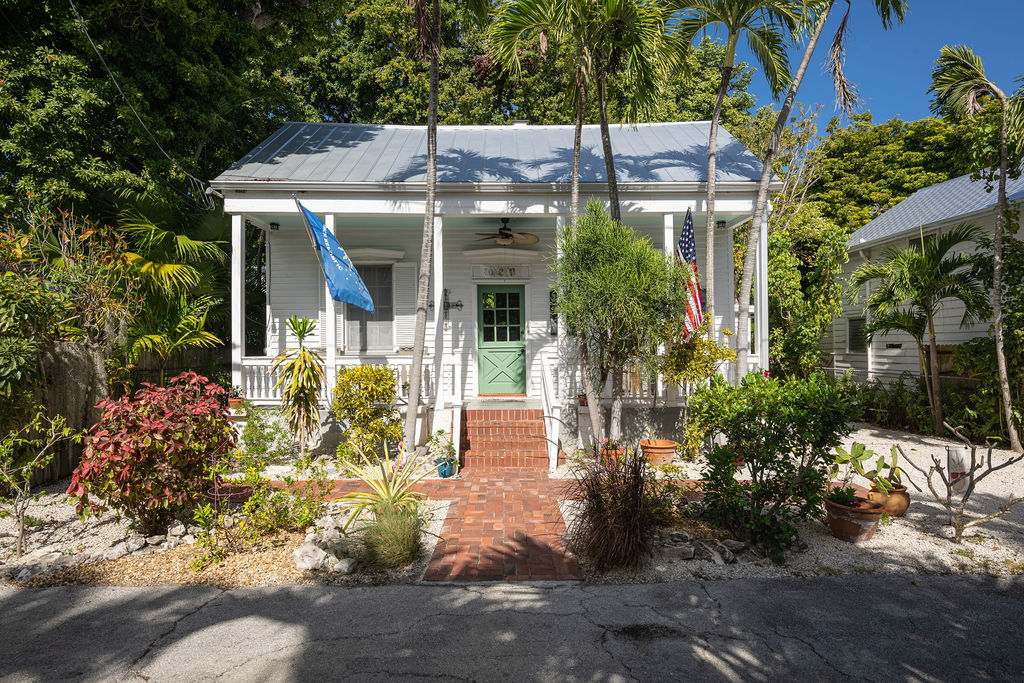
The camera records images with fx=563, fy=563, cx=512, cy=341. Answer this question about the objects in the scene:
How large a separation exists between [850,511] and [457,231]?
8.19 m

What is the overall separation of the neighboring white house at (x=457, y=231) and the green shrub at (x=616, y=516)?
4.05m

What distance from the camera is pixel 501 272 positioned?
11102 millimetres

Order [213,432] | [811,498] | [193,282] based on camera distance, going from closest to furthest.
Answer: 1. [811,498]
2. [213,432]
3. [193,282]

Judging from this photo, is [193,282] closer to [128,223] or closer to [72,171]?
[128,223]

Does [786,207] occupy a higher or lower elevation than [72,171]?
higher

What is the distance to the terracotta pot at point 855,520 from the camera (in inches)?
204

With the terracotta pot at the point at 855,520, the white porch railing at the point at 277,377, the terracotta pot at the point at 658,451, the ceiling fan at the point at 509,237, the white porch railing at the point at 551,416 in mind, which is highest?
the ceiling fan at the point at 509,237

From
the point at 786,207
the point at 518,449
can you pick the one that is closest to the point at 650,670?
the point at 518,449

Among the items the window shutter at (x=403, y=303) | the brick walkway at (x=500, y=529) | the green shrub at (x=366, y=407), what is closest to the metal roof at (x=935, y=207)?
the brick walkway at (x=500, y=529)

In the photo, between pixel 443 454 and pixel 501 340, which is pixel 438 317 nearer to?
pixel 501 340

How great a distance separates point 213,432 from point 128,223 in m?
5.97

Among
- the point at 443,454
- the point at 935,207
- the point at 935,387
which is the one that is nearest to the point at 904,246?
the point at 935,207

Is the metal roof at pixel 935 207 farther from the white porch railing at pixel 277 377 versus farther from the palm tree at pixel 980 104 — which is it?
the white porch railing at pixel 277 377

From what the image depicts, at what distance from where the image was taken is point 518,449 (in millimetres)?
8625
